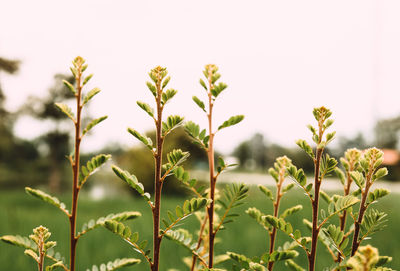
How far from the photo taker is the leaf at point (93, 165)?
0.81m

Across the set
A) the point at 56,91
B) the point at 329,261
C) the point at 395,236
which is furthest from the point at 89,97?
the point at 56,91

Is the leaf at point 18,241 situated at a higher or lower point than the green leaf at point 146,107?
lower

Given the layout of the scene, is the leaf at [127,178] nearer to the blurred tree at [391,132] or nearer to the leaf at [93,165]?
the leaf at [93,165]

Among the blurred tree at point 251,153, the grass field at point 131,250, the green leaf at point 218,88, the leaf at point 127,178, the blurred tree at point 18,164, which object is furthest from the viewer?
the blurred tree at point 251,153

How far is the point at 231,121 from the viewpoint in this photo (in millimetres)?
883

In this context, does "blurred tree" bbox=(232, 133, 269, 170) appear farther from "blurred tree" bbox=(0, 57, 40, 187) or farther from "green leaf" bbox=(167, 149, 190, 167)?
"green leaf" bbox=(167, 149, 190, 167)

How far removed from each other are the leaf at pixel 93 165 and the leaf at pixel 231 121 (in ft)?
0.97

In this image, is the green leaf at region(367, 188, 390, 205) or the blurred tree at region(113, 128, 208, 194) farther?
the blurred tree at region(113, 128, 208, 194)

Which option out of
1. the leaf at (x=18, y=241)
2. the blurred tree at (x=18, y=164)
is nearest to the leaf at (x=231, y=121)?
the leaf at (x=18, y=241)

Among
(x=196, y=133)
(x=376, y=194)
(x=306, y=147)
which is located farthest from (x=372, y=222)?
(x=196, y=133)

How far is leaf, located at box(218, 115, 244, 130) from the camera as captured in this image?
87 cm

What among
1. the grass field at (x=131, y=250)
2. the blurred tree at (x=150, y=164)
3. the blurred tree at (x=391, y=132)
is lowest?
the grass field at (x=131, y=250)

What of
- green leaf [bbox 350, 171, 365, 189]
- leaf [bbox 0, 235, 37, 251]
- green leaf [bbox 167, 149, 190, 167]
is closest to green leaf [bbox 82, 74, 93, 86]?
green leaf [bbox 167, 149, 190, 167]

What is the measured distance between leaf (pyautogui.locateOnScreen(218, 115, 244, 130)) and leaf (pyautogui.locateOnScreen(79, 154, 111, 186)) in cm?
29
